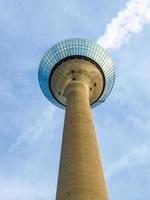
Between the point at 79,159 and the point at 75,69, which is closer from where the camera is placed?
the point at 79,159

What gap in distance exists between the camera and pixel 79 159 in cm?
2795

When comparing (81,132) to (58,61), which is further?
(58,61)

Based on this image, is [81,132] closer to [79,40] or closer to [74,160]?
[74,160]

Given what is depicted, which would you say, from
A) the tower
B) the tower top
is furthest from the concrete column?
the tower top

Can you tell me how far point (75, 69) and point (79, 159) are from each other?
43.9 feet

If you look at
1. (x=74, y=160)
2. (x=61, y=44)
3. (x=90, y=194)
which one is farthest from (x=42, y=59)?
(x=90, y=194)

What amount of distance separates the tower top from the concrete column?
191 inches

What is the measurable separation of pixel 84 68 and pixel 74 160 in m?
14.0

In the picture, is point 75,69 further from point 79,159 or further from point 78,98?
point 79,159

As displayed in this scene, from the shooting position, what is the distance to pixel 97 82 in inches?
1599

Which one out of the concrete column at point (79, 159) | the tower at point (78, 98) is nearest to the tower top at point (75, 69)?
the tower at point (78, 98)

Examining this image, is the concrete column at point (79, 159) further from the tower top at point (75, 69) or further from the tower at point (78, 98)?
the tower top at point (75, 69)

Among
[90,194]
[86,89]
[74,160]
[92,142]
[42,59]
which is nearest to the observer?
[90,194]

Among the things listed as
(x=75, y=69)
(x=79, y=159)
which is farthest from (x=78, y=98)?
(x=79, y=159)
